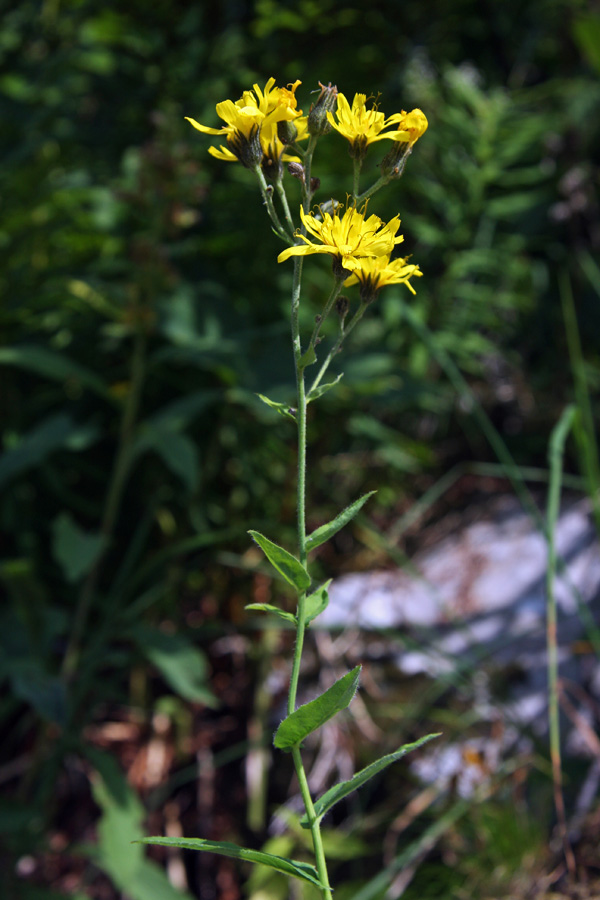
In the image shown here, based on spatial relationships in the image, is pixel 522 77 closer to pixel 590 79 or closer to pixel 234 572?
pixel 590 79

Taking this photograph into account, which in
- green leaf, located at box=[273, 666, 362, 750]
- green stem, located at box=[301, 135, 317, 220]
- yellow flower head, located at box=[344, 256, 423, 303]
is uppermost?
green stem, located at box=[301, 135, 317, 220]

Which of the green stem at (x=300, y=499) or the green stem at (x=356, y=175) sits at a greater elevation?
the green stem at (x=356, y=175)

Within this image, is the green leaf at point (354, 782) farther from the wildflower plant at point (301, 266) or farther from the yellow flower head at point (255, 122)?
the yellow flower head at point (255, 122)

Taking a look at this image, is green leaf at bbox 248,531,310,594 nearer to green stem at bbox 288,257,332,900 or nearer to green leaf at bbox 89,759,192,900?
green stem at bbox 288,257,332,900

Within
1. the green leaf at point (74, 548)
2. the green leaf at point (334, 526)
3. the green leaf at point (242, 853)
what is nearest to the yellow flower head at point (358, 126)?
the green leaf at point (334, 526)

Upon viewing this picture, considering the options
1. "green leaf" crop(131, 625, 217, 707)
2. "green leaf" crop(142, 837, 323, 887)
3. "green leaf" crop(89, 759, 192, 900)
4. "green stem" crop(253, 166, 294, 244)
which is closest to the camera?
"green leaf" crop(142, 837, 323, 887)

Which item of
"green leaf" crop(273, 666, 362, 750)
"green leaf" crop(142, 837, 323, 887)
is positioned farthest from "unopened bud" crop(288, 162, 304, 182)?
"green leaf" crop(142, 837, 323, 887)
